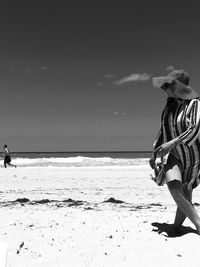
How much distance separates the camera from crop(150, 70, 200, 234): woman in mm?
4418

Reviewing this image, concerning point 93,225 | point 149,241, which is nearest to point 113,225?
point 93,225

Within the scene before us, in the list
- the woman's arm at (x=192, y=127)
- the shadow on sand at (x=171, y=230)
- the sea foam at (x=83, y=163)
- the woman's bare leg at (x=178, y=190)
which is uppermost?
the woman's arm at (x=192, y=127)

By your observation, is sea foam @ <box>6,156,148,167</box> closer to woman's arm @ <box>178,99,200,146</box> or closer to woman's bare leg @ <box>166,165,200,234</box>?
woman's bare leg @ <box>166,165,200,234</box>

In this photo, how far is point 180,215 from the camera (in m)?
4.93

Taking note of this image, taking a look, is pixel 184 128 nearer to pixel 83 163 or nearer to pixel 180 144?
pixel 180 144

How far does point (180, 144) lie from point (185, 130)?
171 mm

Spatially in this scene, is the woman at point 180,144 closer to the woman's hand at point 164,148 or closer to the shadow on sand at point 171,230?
the woman's hand at point 164,148

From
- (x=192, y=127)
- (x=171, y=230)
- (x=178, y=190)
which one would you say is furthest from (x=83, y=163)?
(x=192, y=127)

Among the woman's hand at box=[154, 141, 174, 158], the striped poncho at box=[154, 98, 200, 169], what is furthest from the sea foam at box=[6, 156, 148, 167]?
the woman's hand at box=[154, 141, 174, 158]

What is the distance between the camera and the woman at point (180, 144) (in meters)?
4.42

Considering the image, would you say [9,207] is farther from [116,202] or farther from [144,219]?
[144,219]

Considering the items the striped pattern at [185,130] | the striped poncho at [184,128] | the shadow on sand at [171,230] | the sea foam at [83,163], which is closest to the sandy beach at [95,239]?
the shadow on sand at [171,230]

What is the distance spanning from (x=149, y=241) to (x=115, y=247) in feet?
1.41

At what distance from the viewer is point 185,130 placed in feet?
14.5
